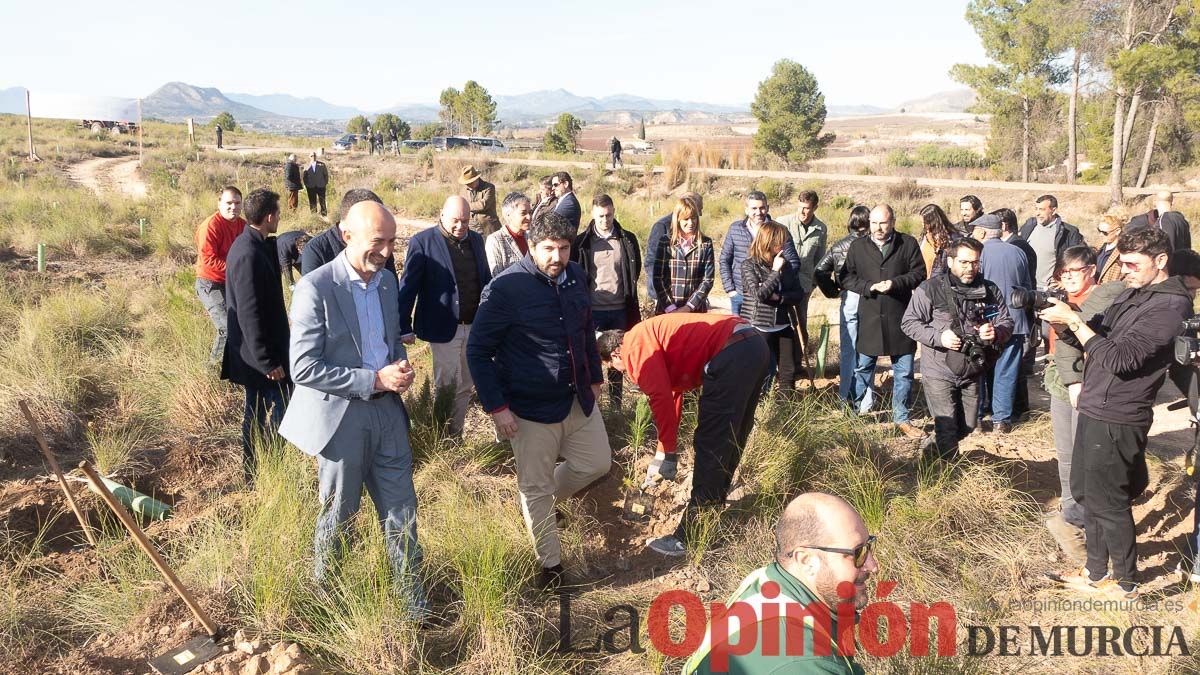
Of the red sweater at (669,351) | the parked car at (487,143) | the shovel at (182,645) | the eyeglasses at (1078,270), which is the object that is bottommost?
the shovel at (182,645)

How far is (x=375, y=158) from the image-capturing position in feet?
106

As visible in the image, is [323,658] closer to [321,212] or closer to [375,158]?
[321,212]

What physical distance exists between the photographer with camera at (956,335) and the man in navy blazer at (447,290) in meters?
2.81

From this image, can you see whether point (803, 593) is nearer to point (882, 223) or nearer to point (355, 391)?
point (355, 391)

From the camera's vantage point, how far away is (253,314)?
13.4ft

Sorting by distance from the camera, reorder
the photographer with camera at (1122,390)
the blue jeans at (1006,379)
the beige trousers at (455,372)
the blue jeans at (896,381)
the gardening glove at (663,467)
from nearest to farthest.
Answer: the photographer with camera at (1122,390), the gardening glove at (663,467), the beige trousers at (455,372), the blue jeans at (896,381), the blue jeans at (1006,379)

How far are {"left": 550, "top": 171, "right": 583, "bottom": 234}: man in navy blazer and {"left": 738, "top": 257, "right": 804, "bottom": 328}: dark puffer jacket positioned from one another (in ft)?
5.27

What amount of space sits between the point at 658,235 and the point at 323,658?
411 centimetres

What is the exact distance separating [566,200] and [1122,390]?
15.2 feet

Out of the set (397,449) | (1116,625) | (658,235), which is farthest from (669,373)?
(658,235)

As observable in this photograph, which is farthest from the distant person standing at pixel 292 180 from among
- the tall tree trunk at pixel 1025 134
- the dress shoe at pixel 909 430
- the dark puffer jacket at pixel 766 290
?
the tall tree trunk at pixel 1025 134

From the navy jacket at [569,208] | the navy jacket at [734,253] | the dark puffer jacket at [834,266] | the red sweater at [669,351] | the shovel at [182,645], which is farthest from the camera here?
the navy jacket at [569,208]

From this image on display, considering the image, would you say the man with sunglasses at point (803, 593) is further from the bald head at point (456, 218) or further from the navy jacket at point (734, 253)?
the navy jacket at point (734, 253)

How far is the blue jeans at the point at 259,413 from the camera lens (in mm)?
4383
